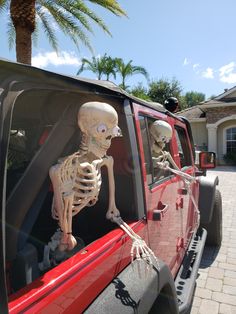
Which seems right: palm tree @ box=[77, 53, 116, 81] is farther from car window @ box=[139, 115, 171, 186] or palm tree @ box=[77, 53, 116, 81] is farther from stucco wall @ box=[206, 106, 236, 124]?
car window @ box=[139, 115, 171, 186]

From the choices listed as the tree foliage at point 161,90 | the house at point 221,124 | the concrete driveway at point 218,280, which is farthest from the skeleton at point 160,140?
the tree foliage at point 161,90

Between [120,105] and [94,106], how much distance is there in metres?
0.35

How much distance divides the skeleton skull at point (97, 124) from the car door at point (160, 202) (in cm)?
40

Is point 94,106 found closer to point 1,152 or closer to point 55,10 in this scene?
point 1,152

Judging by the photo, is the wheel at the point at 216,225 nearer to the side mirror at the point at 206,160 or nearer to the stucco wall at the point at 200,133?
the side mirror at the point at 206,160

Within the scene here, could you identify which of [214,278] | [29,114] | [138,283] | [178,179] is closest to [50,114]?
[29,114]

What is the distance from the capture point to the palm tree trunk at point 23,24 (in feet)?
26.9

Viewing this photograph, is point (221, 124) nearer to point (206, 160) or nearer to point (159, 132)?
point (206, 160)

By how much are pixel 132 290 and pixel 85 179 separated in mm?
599

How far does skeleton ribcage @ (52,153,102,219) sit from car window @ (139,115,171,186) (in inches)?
28.3

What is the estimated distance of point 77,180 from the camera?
1505 mm

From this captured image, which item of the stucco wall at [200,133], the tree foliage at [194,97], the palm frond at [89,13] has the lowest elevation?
the stucco wall at [200,133]

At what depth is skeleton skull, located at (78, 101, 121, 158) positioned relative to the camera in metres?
1.60

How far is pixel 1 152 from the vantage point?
39.1 inches
